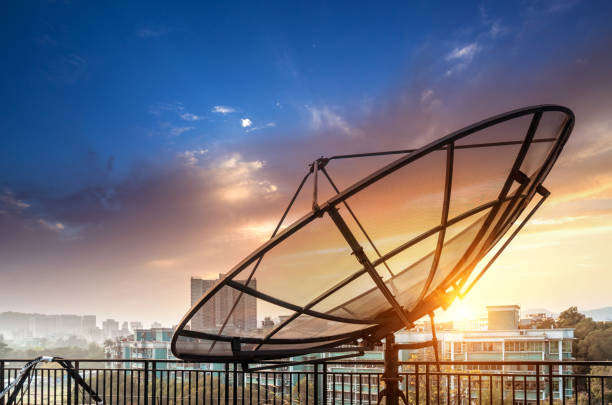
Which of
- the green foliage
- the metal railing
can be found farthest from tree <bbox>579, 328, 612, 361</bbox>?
the metal railing

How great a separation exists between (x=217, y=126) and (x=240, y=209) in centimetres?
384

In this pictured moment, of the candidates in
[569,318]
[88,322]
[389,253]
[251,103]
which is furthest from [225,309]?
[88,322]

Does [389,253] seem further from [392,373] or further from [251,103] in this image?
[251,103]

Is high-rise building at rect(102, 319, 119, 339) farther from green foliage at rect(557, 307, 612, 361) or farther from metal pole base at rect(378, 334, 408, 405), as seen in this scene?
metal pole base at rect(378, 334, 408, 405)

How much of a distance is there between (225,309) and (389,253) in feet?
4.29

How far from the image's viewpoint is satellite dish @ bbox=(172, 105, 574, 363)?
3322 mm

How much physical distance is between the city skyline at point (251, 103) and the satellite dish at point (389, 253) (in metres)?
4.43

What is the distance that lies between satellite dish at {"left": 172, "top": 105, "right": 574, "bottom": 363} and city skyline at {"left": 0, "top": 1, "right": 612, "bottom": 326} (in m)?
4.43

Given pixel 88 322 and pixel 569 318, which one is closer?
pixel 569 318

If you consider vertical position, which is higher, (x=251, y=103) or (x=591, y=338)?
(x=251, y=103)

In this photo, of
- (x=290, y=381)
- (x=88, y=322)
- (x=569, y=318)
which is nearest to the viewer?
(x=290, y=381)

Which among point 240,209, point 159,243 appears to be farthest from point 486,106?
point 159,243

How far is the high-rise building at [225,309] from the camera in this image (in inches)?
142

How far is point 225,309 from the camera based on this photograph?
389 cm
